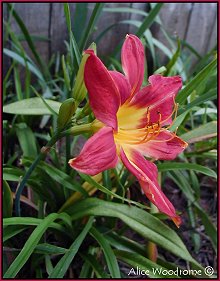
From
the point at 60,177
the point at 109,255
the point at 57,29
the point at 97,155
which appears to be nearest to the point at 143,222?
the point at 109,255

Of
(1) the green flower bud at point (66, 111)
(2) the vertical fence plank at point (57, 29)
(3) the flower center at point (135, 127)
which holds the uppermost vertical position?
(2) the vertical fence plank at point (57, 29)

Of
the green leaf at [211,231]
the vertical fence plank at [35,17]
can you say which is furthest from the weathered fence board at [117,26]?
the green leaf at [211,231]

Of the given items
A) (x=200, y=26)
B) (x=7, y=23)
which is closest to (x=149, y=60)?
(x=200, y=26)

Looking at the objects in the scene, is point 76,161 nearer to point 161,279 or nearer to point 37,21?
point 161,279

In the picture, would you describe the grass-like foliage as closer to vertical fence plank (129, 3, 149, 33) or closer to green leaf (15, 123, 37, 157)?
green leaf (15, 123, 37, 157)

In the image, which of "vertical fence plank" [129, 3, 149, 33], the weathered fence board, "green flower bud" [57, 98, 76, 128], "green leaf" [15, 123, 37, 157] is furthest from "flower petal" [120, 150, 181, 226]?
"vertical fence plank" [129, 3, 149, 33]

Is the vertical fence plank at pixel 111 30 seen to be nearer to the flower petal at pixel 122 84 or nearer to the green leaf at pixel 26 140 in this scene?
the green leaf at pixel 26 140
